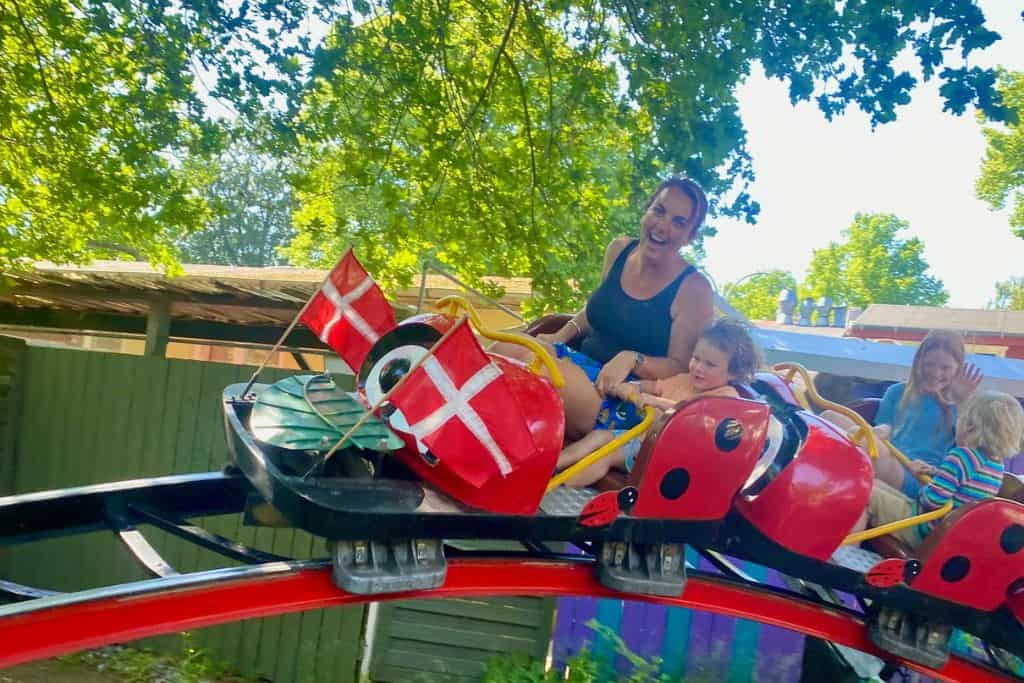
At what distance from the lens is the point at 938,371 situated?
3334 mm

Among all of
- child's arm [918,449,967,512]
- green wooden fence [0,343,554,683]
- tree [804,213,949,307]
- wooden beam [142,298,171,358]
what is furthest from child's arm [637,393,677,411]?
tree [804,213,949,307]

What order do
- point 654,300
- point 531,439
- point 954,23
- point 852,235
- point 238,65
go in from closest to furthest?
point 531,439 < point 654,300 < point 954,23 < point 238,65 < point 852,235

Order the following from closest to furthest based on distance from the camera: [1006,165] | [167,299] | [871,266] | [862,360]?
[167,299]
[862,360]
[1006,165]
[871,266]

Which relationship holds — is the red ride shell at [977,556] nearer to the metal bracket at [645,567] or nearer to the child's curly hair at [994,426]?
the child's curly hair at [994,426]

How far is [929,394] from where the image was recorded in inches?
133

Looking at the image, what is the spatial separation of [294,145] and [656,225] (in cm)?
276

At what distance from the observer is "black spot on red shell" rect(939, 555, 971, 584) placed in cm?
287

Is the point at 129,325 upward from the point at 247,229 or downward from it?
downward

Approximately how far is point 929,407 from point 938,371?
14 centimetres

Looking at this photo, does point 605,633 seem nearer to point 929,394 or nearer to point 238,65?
point 929,394

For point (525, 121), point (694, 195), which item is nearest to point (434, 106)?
point (525, 121)

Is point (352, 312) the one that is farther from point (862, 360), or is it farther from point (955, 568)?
point (862, 360)

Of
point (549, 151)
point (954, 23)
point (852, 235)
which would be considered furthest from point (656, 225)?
point (852, 235)

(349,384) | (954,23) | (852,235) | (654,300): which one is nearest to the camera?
(654,300)
